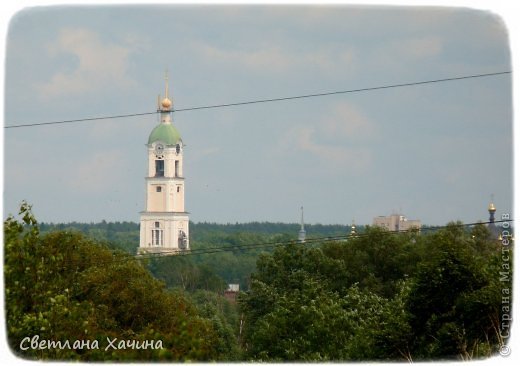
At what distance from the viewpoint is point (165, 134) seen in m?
126

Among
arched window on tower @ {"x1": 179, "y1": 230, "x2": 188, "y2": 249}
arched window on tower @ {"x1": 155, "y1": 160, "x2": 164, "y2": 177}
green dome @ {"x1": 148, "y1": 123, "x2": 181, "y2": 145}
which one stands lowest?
arched window on tower @ {"x1": 179, "y1": 230, "x2": 188, "y2": 249}

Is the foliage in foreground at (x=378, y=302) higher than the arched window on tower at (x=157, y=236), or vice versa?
the arched window on tower at (x=157, y=236)

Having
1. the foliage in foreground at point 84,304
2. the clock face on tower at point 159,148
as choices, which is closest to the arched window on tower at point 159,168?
the clock face on tower at point 159,148

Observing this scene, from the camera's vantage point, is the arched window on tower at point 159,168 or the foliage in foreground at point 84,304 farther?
the arched window on tower at point 159,168

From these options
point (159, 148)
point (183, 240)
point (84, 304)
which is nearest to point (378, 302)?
point (84, 304)

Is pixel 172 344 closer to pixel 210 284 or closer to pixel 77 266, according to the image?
pixel 77 266

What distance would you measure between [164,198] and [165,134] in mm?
6695

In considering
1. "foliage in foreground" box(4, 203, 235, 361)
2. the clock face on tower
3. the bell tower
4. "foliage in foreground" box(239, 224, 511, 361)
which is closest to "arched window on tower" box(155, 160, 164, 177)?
the bell tower

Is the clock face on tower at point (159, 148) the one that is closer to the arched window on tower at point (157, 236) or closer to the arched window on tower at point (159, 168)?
the arched window on tower at point (159, 168)

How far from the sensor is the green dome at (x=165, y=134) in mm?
121250

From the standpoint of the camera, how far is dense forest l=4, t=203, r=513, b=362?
21078mm

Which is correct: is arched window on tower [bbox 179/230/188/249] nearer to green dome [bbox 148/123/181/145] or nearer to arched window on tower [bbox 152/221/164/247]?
arched window on tower [bbox 152/221/164/247]

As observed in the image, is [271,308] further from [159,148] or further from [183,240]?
[183,240]

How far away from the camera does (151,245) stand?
123688 millimetres
